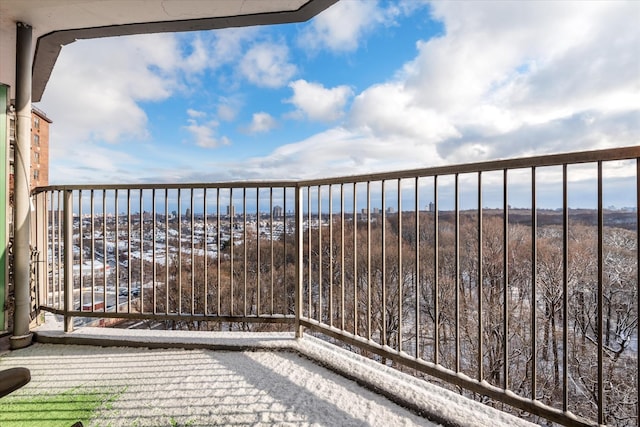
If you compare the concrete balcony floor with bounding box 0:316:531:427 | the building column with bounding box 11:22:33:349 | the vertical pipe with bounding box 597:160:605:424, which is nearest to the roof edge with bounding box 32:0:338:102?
the building column with bounding box 11:22:33:349

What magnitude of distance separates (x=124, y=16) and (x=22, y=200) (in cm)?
159

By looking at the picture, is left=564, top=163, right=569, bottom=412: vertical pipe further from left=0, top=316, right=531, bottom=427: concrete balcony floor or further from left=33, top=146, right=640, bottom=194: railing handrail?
left=0, top=316, right=531, bottom=427: concrete balcony floor

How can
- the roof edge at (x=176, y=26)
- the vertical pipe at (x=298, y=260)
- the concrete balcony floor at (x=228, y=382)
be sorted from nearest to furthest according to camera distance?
the concrete balcony floor at (x=228, y=382)
the vertical pipe at (x=298, y=260)
the roof edge at (x=176, y=26)

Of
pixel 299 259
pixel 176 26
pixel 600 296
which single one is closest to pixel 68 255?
pixel 299 259

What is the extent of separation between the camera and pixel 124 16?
2.40 m

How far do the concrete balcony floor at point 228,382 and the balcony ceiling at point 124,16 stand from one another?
6.96 feet

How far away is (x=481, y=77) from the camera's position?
17000 mm

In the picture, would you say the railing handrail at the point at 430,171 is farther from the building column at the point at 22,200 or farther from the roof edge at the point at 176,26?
the roof edge at the point at 176,26

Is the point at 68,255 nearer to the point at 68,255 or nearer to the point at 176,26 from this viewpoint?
the point at 68,255

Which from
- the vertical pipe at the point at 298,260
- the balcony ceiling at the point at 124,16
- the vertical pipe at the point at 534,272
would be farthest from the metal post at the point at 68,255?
the vertical pipe at the point at 534,272

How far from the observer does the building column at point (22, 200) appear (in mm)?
2158

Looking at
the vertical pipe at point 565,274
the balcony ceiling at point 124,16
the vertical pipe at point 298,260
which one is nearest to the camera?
A: the vertical pipe at point 565,274

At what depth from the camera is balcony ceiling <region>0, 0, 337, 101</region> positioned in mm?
2217

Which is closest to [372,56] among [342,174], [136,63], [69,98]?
[136,63]
